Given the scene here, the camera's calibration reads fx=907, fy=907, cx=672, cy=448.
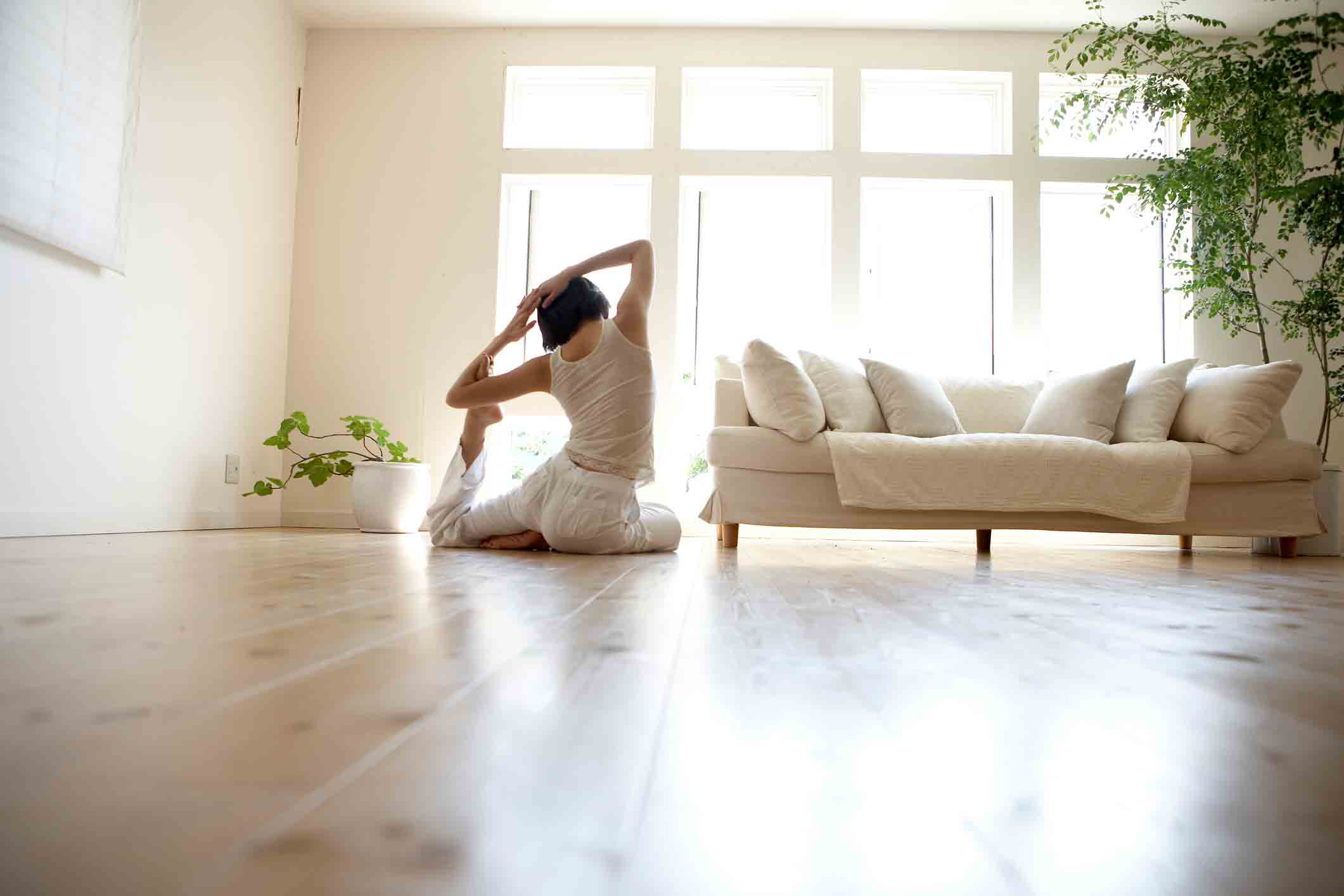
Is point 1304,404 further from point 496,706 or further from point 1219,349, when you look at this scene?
point 496,706

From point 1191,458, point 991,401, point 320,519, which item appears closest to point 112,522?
point 320,519

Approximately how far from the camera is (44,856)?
0.88 feet

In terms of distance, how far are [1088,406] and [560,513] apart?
2.64 m

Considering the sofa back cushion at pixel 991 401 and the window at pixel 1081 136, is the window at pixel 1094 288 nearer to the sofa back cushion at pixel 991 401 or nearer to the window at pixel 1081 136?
the window at pixel 1081 136

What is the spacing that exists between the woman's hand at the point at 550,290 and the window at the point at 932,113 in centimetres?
362

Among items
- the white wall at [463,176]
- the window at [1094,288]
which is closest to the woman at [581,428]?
the white wall at [463,176]

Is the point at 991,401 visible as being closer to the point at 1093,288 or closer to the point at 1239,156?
the point at 1093,288

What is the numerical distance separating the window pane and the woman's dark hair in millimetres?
3997

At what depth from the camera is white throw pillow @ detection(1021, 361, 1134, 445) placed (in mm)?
3984

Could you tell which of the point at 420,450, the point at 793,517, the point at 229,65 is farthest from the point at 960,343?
the point at 229,65

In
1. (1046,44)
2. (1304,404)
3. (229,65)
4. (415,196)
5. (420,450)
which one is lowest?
(420,450)

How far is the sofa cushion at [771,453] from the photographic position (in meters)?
3.57

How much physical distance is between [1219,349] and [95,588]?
19.4 feet

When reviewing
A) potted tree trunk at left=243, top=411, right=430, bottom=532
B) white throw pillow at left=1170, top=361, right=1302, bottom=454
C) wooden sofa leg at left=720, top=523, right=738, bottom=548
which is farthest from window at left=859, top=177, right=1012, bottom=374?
potted tree trunk at left=243, top=411, right=430, bottom=532
